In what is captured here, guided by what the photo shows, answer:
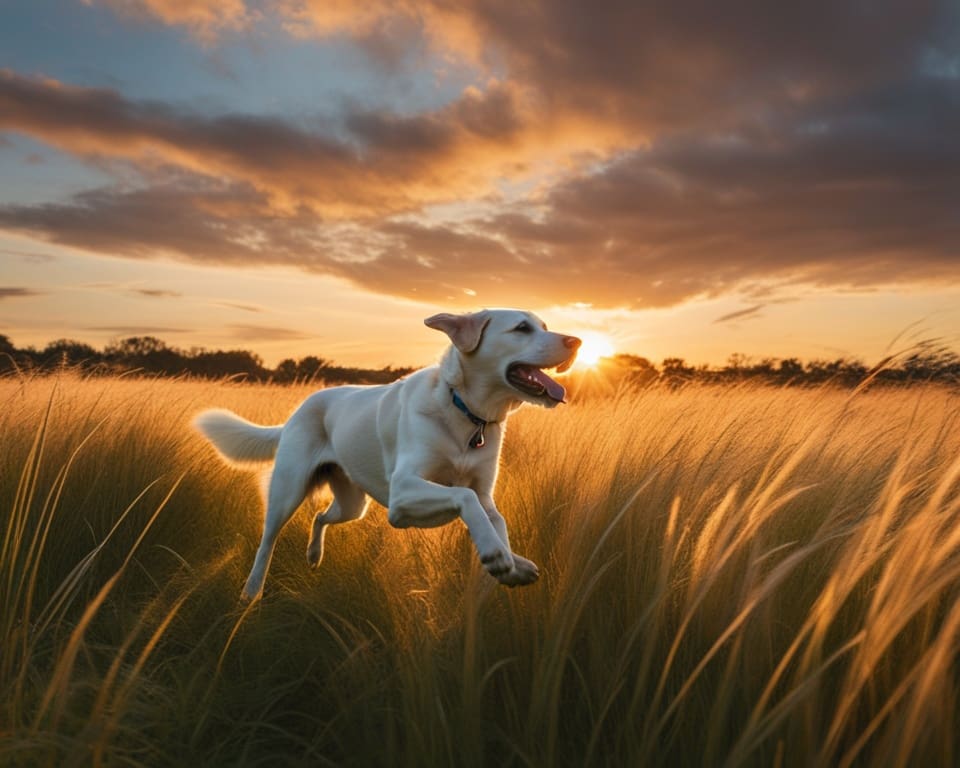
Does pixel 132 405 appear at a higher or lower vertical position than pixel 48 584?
higher

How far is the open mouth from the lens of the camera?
165 inches

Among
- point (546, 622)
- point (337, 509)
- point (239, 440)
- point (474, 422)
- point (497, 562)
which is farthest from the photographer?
point (239, 440)

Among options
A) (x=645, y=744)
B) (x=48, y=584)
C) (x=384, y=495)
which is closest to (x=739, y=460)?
(x=384, y=495)

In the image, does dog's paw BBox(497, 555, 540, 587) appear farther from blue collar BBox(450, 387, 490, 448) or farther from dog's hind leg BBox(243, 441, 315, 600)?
dog's hind leg BBox(243, 441, 315, 600)

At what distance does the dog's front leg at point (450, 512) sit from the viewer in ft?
9.90

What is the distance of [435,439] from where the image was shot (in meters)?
4.25

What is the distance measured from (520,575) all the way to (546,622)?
Result: 27 centimetres

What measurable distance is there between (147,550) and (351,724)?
2.79 meters

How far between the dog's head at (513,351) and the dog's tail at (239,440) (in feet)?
7.15

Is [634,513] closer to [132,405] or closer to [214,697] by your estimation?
[214,697]

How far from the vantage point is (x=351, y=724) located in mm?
2689

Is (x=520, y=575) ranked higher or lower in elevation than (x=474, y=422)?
lower

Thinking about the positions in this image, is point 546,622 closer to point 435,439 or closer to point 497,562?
point 497,562

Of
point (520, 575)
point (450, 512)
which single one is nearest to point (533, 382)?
point (450, 512)
